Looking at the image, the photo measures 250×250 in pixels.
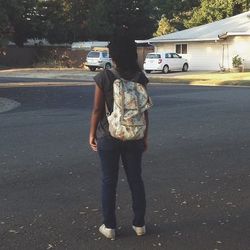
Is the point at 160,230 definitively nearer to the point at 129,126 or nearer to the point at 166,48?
the point at 129,126

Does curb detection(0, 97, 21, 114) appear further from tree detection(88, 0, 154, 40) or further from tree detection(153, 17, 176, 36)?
tree detection(153, 17, 176, 36)

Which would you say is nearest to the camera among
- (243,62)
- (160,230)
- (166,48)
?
→ (160,230)

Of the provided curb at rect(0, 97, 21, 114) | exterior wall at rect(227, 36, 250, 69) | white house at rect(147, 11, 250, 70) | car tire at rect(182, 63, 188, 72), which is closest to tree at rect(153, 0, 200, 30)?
white house at rect(147, 11, 250, 70)

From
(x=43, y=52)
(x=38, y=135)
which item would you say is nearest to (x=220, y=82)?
(x=38, y=135)

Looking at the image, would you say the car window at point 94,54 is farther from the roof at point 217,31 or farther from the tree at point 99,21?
the tree at point 99,21

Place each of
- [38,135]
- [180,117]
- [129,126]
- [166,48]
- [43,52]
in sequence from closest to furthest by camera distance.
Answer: [129,126] → [38,135] → [180,117] → [166,48] → [43,52]

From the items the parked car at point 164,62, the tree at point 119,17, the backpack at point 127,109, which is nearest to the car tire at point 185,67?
the parked car at point 164,62

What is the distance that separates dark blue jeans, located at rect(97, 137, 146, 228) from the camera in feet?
15.9

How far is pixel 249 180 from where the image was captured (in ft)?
23.3

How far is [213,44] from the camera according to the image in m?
44.1

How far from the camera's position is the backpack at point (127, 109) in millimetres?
4711

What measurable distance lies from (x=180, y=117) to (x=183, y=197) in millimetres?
7781

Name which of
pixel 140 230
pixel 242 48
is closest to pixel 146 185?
pixel 140 230

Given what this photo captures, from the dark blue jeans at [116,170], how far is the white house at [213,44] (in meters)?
37.9
